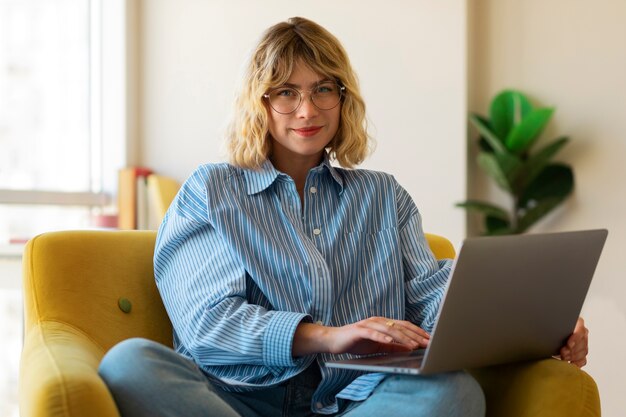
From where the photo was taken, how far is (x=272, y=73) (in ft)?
6.14

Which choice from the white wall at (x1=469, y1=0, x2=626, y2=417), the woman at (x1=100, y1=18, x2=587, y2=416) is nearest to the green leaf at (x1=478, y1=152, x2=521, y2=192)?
the white wall at (x1=469, y1=0, x2=626, y2=417)

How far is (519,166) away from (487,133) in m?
0.18

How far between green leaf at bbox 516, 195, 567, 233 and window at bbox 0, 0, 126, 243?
158cm

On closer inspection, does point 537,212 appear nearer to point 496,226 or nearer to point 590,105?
point 496,226

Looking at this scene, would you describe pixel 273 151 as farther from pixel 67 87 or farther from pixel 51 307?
pixel 67 87

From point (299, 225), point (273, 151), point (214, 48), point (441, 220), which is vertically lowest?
point (441, 220)

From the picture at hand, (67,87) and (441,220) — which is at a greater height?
(67,87)

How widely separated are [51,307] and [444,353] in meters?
0.74

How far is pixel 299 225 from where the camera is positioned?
182 centimetres

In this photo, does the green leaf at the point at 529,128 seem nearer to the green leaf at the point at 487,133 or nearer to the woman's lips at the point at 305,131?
the green leaf at the point at 487,133

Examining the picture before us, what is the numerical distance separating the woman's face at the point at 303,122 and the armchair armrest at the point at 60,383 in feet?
1.95

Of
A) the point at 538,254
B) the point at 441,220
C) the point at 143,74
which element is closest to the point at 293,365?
the point at 538,254

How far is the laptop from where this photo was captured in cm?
133

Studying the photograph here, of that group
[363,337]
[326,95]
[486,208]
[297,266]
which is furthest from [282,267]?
[486,208]
